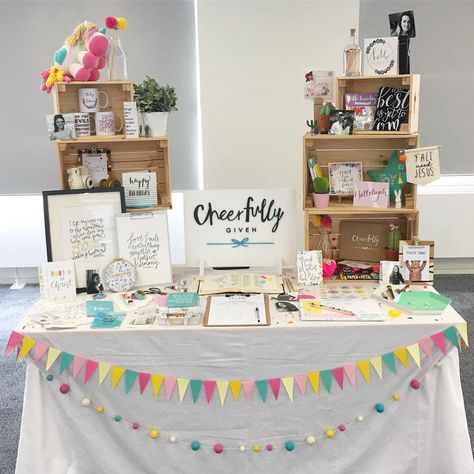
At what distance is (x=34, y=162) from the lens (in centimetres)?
398

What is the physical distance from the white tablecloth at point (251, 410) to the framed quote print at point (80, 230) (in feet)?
1.27

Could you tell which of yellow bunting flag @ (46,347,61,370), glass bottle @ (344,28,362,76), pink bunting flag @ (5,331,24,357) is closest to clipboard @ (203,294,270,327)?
yellow bunting flag @ (46,347,61,370)

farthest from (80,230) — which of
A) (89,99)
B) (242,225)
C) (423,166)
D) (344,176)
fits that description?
(423,166)

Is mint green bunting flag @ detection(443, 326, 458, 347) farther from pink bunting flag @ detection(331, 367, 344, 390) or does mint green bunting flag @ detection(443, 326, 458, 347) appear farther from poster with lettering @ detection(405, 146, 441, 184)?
poster with lettering @ detection(405, 146, 441, 184)

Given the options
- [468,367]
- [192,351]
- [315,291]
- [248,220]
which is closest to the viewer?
[192,351]

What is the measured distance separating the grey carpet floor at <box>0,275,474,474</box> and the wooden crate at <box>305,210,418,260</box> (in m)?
0.87

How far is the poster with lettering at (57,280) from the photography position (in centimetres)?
201

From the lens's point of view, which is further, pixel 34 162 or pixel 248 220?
pixel 34 162

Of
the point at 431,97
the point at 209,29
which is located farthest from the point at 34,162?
the point at 431,97

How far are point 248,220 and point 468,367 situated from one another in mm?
1461

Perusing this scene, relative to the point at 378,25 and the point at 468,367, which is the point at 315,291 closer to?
the point at 468,367

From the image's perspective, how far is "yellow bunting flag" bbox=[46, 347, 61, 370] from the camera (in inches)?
68.4

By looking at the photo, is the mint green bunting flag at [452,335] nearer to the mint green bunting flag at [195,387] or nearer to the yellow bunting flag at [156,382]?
the mint green bunting flag at [195,387]

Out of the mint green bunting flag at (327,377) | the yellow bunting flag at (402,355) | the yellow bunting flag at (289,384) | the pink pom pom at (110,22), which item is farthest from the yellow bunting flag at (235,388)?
the pink pom pom at (110,22)
